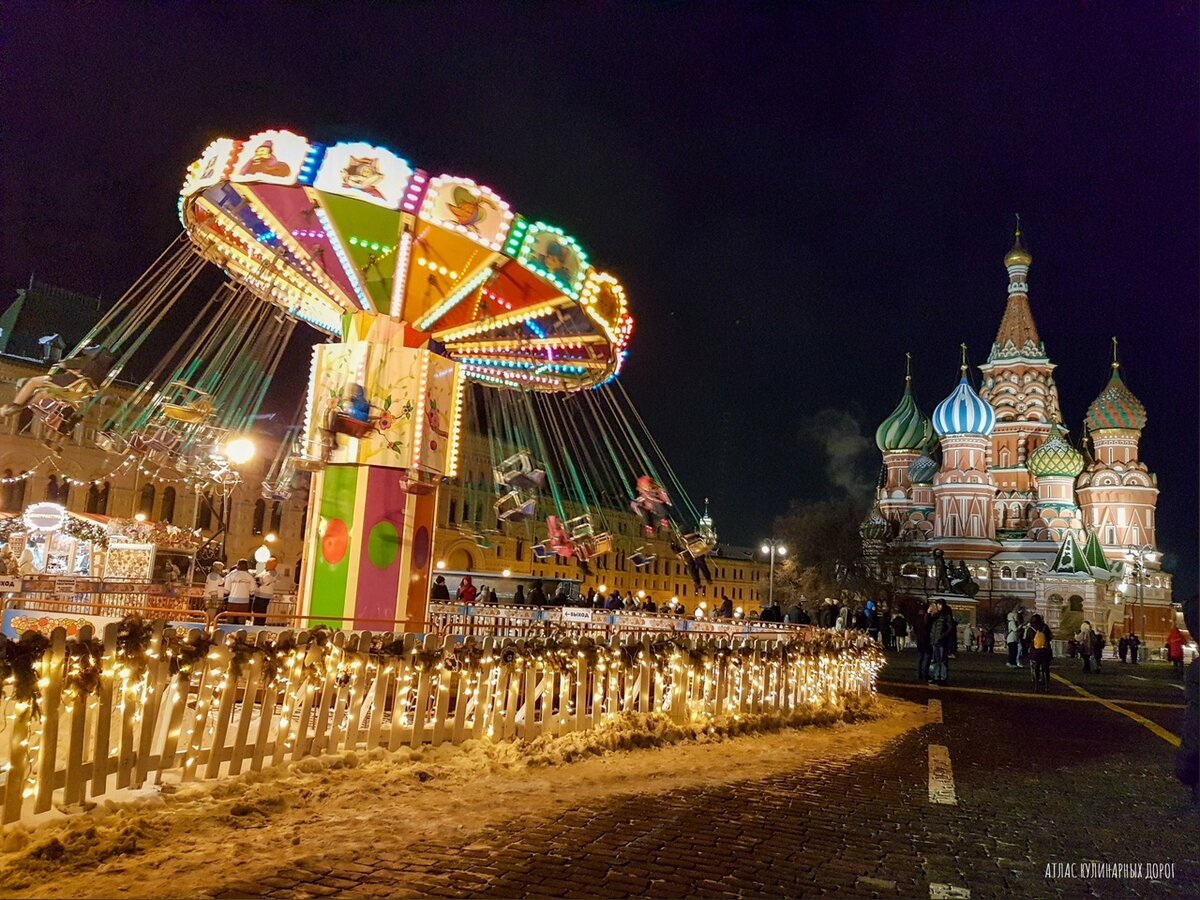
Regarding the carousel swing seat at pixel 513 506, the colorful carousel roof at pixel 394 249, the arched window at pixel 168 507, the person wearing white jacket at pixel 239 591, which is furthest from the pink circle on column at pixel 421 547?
the arched window at pixel 168 507

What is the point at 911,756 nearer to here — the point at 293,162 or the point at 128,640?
the point at 128,640

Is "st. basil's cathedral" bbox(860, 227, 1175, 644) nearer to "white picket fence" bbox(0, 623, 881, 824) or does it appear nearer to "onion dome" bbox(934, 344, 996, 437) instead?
"onion dome" bbox(934, 344, 996, 437)

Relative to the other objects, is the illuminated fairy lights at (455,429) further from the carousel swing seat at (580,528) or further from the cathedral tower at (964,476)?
the cathedral tower at (964,476)

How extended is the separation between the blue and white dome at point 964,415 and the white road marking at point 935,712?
58071mm

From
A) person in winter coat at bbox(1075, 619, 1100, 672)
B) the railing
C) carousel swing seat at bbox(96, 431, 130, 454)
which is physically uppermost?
carousel swing seat at bbox(96, 431, 130, 454)

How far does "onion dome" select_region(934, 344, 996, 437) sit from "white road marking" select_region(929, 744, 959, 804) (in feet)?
210

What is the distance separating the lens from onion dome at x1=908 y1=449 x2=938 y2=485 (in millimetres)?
76062

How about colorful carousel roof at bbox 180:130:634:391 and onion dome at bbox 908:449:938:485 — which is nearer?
colorful carousel roof at bbox 180:130:634:391

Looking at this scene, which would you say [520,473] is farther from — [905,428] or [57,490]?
[905,428]

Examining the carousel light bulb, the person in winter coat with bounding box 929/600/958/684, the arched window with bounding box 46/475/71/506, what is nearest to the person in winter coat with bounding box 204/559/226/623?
the carousel light bulb

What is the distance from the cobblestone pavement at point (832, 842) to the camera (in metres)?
5.34

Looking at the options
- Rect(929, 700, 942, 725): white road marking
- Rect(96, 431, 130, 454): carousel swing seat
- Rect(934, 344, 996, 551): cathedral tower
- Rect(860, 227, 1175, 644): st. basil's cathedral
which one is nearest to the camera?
Rect(929, 700, 942, 725): white road marking

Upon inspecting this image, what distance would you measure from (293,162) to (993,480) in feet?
242

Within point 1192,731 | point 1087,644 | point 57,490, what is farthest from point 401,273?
point 57,490
